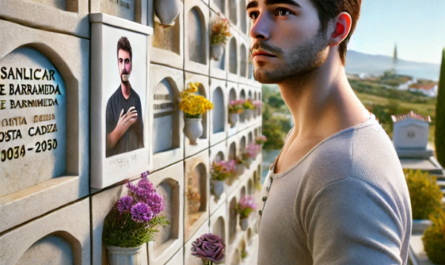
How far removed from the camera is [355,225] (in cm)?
62

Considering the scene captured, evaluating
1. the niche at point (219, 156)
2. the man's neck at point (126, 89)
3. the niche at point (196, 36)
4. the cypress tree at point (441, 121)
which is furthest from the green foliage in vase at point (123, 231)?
the cypress tree at point (441, 121)

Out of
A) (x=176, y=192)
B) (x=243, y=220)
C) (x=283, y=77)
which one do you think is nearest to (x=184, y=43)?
(x=176, y=192)

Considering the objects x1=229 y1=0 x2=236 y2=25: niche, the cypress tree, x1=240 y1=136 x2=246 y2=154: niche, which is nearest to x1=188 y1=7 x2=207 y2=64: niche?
x1=229 y1=0 x2=236 y2=25: niche

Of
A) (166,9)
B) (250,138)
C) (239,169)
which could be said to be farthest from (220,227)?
(166,9)

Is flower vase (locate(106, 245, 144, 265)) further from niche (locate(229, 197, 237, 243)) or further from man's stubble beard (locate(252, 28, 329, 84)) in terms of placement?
niche (locate(229, 197, 237, 243))

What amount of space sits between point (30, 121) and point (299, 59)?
679mm

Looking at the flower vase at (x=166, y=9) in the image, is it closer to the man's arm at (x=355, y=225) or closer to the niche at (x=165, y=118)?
the niche at (x=165, y=118)

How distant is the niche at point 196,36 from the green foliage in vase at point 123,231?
4.10 feet

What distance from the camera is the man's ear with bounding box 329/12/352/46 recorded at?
0.78 metres

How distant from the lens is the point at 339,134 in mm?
744

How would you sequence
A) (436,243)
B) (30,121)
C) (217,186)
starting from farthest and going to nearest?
(436,243) → (217,186) → (30,121)

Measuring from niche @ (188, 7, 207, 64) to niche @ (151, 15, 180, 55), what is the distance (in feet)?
0.76

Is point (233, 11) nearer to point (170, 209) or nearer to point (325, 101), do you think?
point (170, 209)

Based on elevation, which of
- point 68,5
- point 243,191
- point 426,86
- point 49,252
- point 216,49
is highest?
point 426,86
